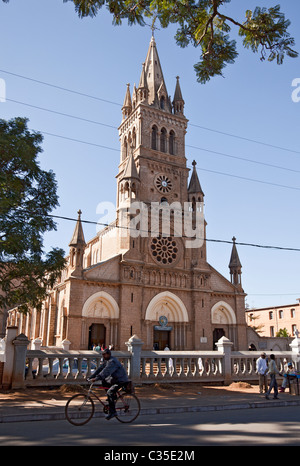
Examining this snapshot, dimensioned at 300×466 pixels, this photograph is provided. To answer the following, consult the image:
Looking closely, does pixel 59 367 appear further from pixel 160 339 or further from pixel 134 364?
pixel 160 339

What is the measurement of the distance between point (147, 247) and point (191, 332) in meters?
8.66

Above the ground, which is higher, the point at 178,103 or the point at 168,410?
the point at 178,103

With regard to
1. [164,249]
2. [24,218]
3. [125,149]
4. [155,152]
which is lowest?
[24,218]

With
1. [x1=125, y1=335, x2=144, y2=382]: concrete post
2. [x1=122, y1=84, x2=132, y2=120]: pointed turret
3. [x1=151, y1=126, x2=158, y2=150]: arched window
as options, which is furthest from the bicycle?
[x1=122, y1=84, x2=132, y2=120]: pointed turret

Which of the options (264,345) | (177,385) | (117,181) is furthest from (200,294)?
(177,385)

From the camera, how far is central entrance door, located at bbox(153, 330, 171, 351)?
34969 mm

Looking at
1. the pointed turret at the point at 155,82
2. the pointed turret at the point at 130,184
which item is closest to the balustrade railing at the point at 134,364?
the pointed turret at the point at 130,184

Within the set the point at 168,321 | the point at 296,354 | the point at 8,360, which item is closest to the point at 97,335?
the point at 168,321

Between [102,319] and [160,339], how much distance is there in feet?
20.4

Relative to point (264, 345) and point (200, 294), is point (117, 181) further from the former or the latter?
point (264, 345)

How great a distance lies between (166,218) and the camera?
3759 cm

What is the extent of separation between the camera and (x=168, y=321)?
35469mm

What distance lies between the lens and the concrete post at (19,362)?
14905 mm

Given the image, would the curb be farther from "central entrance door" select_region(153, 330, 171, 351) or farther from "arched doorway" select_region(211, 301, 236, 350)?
"arched doorway" select_region(211, 301, 236, 350)
